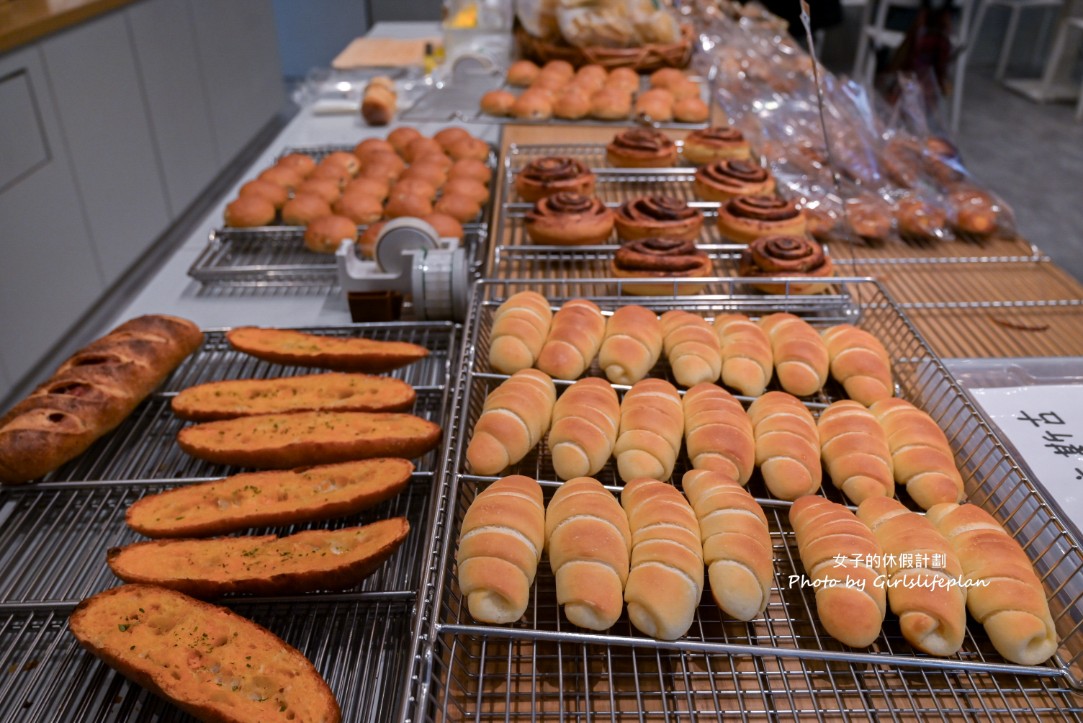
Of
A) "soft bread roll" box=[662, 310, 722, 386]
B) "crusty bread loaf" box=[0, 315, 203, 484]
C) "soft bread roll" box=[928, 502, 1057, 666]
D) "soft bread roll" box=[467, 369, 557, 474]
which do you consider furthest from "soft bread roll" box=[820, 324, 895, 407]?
"crusty bread loaf" box=[0, 315, 203, 484]

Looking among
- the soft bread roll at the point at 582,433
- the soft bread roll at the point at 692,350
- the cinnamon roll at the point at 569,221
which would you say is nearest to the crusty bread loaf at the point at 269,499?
the soft bread roll at the point at 582,433

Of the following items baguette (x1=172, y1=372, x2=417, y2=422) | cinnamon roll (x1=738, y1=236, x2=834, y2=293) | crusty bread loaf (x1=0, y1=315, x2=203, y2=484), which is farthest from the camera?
cinnamon roll (x1=738, y1=236, x2=834, y2=293)

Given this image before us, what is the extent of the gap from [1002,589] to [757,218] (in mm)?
1358

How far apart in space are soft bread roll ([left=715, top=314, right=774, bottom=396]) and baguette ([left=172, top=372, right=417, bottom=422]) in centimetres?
68

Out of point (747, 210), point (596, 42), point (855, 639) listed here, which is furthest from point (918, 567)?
point (596, 42)

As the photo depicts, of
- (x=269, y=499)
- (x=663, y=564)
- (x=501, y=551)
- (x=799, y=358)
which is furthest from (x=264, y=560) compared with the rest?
(x=799, y=358)

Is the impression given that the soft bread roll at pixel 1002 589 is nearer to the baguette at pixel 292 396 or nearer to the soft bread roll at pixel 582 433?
the soft bread roll at pixel 582 433

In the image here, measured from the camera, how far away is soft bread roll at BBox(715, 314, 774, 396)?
5.14 feet

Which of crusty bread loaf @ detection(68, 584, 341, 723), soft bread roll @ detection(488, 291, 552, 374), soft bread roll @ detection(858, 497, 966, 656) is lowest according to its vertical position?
crusty bread loaf @ detection(68, 584, 341, 723)

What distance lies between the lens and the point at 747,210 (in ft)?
7.22

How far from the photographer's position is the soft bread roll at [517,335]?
1571mm

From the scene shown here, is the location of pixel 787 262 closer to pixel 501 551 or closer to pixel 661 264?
pixel 661 264

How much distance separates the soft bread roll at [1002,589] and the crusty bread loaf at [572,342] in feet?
2.45

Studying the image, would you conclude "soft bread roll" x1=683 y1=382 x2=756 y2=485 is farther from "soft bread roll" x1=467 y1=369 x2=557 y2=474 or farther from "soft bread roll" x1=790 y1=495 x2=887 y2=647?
"soft bread roll" x1=467 y1=369 x2=557 y2=474
